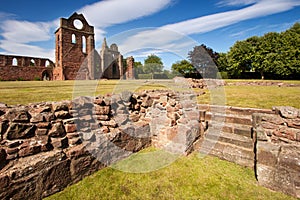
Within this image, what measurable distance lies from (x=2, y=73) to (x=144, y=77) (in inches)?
763

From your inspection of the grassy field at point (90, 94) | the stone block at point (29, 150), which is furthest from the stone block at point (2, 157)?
the grassy field at point (90, 94)

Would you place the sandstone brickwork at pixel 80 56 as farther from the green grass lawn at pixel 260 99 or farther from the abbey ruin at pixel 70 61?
the green grass lawn at pixel 260 99

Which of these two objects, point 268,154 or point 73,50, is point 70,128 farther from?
point 73,50

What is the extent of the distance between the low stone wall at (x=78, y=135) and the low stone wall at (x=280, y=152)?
1542 mm

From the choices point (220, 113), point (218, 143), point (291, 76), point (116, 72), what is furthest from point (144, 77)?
point (291, 76)

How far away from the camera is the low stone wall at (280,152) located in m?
2.83

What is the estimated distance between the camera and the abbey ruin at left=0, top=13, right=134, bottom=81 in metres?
21.7

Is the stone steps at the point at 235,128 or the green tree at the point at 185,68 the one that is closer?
the stone steps at the point at 235,128

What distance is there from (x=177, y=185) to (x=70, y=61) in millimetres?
25167

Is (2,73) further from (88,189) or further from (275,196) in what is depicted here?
Answer: (275,196)

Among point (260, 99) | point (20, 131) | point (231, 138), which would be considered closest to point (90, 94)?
point (20, 131)

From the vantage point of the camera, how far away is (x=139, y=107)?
16.4 feet

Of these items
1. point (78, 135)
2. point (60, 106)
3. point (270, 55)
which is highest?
point (270, 55)

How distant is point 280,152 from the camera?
3.01 m
